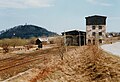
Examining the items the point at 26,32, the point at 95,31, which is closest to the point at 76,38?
the point at 95,31

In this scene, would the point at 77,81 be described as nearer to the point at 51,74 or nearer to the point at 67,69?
the point at 51,74

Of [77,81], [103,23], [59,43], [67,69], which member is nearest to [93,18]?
[103,23]

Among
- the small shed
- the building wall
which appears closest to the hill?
the small shed

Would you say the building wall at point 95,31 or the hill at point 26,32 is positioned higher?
the hill at point 26,32

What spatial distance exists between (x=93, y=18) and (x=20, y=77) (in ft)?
164

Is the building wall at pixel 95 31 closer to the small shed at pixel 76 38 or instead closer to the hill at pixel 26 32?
the small shed at pixel 76 38

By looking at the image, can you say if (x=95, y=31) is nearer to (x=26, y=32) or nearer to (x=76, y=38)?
(x=76, y=38)

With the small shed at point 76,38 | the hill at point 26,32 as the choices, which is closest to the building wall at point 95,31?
the small shed at point 76,38

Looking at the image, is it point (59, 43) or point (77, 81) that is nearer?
point (77, 81)

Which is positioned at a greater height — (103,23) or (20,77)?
(103,23)

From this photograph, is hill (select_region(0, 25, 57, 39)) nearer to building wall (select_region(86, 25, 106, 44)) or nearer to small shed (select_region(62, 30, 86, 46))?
small shed (select_region(62, 30, 86, 46))

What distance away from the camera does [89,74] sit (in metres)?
14.1

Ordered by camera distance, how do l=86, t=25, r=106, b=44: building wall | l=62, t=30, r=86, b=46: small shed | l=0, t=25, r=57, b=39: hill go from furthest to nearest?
1. l=0, t=25, r=57, b=39: hill
2. l=86, t=25, r=106, b=44: building wall
3. l=62, t=30, r=86, b=46: small shed

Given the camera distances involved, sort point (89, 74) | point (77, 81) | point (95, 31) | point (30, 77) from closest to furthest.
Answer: point (77, 81) → point (89, 74) → point (30, 77) → point (95, 31)
